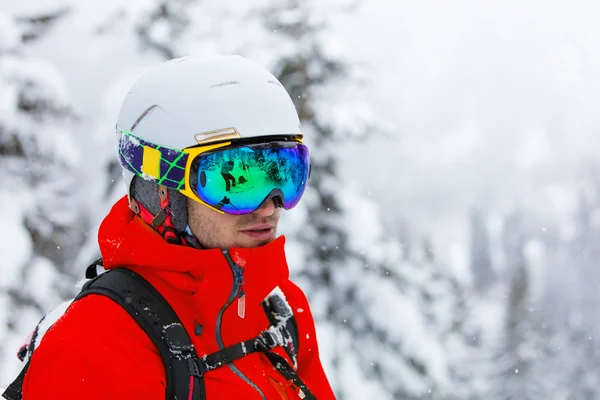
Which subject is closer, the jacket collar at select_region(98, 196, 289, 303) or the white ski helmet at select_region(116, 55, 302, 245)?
the jacket collar at select_region(98, 196, 289, 303)

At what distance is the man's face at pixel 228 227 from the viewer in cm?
241

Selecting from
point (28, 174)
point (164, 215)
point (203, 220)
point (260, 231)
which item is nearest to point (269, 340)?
point (260, 231)

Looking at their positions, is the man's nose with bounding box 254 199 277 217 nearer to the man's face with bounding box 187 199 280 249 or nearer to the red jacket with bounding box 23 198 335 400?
the man's face with bounding box 187 199 280 249

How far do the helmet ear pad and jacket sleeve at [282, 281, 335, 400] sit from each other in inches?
28.3

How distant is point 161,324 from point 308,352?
0.98 m

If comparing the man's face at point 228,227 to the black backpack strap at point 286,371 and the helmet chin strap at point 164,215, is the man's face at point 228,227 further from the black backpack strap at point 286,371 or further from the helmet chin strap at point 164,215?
the black backpack strap at point 286,371

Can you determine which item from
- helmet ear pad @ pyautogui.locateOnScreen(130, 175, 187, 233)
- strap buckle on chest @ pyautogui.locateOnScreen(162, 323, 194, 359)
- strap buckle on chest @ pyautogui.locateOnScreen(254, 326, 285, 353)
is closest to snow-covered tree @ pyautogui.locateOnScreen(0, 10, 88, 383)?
helmet ear pad @ pyautogui.locateOnScreen(130, 175, 187, 233)

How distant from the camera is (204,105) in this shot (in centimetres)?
245

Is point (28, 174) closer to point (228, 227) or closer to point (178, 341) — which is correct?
point (228, 227)

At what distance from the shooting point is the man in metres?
2.04

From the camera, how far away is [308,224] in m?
9.37

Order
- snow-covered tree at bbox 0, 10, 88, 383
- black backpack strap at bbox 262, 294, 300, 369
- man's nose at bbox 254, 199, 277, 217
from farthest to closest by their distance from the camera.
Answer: snow-covered tree at bbox 0, 10, 88, 383 → black backpack strap at bbox 262, 294, 300, 369 → man's nose at bbox 254, 199, 277, 217

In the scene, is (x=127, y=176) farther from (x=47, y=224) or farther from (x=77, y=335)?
(x=47, y=224)

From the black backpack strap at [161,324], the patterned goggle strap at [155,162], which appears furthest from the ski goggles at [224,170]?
the black backpack strap at [161,324]
